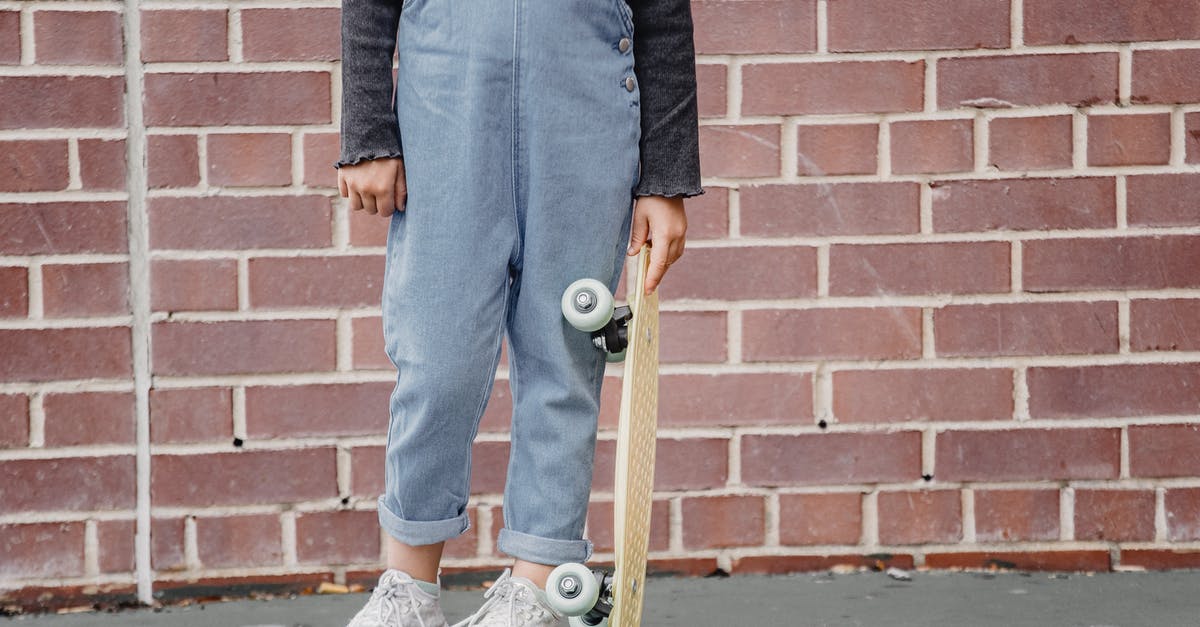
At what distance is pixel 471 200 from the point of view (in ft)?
4.85

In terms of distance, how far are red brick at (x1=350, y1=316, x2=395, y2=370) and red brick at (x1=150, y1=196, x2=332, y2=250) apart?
165mm

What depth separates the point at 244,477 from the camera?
2.16 m

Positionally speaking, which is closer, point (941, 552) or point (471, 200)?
point (471, 200)

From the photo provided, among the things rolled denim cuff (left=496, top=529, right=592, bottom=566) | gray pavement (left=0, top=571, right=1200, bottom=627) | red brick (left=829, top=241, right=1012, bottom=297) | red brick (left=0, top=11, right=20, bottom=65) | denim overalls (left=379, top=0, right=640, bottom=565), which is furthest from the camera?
red brick (left=829, top=241, right=1012, bottom=297)

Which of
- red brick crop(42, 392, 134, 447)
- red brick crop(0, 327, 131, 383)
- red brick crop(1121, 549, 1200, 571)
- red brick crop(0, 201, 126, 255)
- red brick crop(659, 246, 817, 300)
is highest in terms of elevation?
red brick crop(0, 201, 126, 255)

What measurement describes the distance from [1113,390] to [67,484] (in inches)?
78.9

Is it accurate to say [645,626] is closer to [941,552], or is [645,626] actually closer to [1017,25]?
[941,552]

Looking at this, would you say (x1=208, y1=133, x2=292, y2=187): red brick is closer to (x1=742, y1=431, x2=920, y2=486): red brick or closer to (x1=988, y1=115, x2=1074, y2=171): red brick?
(x1=742, y1=431, x2=920, y2=486): red brick

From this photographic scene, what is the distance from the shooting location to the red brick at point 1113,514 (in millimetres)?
2223

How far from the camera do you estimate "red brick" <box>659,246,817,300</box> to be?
219 centimetres

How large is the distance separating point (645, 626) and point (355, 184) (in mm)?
936

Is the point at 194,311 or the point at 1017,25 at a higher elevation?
the point at 1017,25

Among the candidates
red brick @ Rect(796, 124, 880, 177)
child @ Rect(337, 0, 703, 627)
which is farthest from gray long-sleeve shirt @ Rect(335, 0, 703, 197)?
red brick @ Rect(796, 124, 880, 177)

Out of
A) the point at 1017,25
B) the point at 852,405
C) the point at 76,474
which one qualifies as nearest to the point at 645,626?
the point at 852,405
